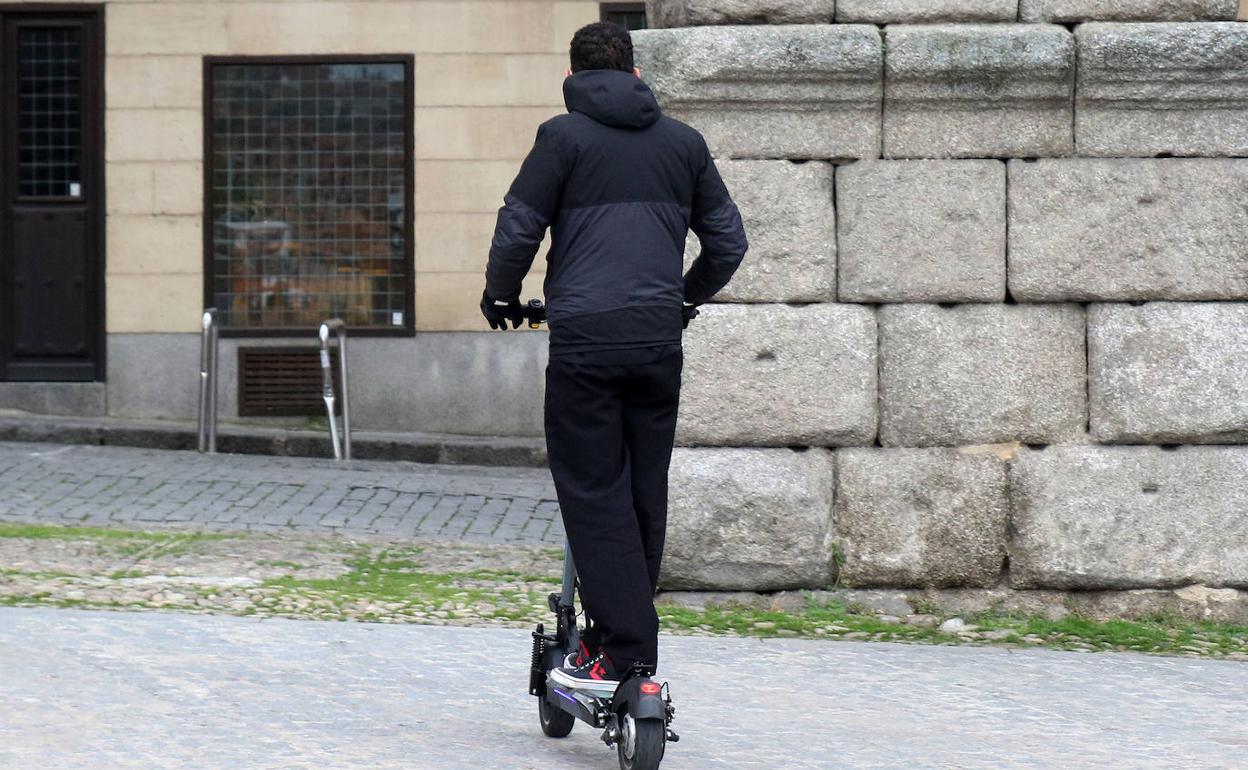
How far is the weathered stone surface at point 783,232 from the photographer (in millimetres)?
7102

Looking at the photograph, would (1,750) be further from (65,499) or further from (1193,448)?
(65,499)

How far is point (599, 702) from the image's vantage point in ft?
15.6

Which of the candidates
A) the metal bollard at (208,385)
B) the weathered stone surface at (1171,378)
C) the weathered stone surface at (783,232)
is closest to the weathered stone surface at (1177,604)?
the weathered stone surface at (1171,378)

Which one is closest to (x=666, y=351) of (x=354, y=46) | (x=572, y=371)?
(x=572, y=371)

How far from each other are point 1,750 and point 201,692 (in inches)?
29.9

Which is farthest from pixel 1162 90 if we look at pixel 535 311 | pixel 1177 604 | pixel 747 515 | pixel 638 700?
pixel 638 700

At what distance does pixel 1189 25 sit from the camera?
23.1ft

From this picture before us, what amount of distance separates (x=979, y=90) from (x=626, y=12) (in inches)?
295

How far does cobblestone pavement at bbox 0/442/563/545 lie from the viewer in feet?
31.1

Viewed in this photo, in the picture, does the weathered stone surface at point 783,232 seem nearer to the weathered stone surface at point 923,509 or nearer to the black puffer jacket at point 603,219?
the weathered stone surface at point 923,509

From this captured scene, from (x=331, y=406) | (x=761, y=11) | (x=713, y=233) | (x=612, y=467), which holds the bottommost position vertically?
(x=331, y=406)

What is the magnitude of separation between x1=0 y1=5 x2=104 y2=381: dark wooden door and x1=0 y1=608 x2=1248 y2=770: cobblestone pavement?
8437 millimetres

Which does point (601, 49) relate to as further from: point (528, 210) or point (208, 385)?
point (208, 385)

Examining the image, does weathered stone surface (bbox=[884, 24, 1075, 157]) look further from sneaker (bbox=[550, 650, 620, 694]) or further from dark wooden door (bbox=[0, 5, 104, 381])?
dark wooden door (bbox=[0, 5, 104, 381])
